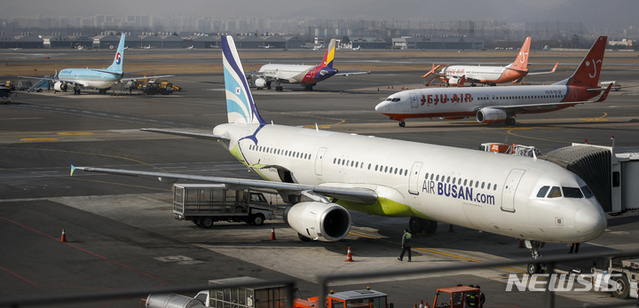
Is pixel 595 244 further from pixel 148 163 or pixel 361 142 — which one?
pixel 148 163

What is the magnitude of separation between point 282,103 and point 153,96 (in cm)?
2528

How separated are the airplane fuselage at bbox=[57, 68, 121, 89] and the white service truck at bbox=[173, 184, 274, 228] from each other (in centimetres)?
8420

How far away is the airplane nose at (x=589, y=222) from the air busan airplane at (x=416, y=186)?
33 millimetres

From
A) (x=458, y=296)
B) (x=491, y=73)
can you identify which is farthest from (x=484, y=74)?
(x=458, y=296)

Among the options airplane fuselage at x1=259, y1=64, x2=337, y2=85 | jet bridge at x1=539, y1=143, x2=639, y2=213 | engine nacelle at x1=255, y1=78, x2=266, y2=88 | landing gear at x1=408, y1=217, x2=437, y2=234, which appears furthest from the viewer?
engine nacelle at x1=255, y1=78, x2=266, y2=88

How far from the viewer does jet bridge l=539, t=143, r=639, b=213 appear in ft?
102

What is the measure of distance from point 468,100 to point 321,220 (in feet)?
167

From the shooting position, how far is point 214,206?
34.5 metres

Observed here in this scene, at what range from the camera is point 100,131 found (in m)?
71.4

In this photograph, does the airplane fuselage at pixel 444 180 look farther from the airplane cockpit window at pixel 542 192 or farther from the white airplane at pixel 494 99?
the white airplane at pixel 494 99

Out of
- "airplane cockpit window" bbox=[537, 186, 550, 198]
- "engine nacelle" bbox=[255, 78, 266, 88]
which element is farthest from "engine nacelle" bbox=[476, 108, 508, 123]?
"engine nacelle" bbox=[255, 78, 266, 88]

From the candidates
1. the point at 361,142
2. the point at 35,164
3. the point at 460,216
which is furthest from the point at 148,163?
the point at 460,216

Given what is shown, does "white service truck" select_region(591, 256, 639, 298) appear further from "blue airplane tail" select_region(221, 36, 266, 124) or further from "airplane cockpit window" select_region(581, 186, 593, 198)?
"blue airplane tail" select_region(221, 36, 266, 124)

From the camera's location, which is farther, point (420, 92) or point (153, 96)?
point (153, 96)
